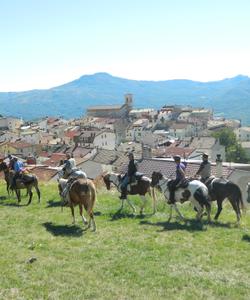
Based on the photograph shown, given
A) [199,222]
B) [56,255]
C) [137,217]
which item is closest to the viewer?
[56,255]

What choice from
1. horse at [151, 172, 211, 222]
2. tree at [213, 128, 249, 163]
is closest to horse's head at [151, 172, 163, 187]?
horse at [151, 172, 211, 222]

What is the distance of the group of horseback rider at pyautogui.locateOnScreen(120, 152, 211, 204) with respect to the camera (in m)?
17.5

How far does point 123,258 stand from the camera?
505 inches

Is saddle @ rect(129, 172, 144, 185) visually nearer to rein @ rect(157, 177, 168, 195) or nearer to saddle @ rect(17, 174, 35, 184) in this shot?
rein @ rect(157, 177, 168, 195)

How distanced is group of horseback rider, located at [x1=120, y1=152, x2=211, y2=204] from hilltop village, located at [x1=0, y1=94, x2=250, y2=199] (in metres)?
6.60

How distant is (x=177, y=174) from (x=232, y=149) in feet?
355

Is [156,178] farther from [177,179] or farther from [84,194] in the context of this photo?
[84,194]

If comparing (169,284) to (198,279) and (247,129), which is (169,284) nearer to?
(198,279)

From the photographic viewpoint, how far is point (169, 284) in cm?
1089

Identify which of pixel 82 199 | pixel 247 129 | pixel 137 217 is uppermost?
pixel 82 199

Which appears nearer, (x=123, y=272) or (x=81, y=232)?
(x=123, y=272)

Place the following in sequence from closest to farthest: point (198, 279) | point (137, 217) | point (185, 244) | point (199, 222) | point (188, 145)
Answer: point (198, 279) → point (185, 244) → point (199, 222) → point (137, 217) → point (188, 145)

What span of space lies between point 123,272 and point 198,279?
1879 millimetres

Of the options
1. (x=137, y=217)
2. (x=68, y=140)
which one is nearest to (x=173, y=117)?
(x=68, y=140)
